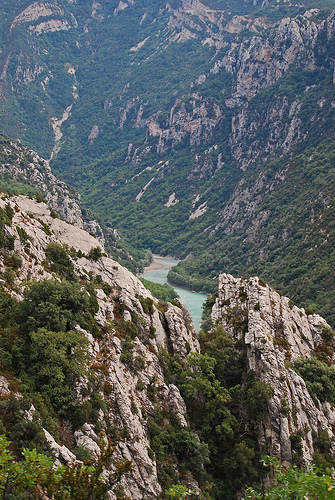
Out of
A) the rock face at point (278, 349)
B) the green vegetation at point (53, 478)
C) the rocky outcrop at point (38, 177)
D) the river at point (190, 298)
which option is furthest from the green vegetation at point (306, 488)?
the rocky outcrop at point (38, 177)

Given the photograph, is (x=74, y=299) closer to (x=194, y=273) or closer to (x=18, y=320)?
(x=18, y=320)

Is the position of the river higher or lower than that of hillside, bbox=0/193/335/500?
lower

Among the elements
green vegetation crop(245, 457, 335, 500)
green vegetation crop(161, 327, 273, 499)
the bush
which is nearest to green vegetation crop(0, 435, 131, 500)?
green vegetation crop(245, 457, 335, 500)

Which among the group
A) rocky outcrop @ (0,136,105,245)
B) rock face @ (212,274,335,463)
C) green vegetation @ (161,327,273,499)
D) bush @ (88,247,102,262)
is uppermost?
rock face @ (212,274,335,463)

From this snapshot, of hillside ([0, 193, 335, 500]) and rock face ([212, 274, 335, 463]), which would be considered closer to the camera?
hillside ([0, 193, 335, 500])

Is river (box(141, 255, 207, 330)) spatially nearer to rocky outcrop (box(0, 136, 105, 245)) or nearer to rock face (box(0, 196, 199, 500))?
rocky outcrop (box(0, 136, 105, 245))
